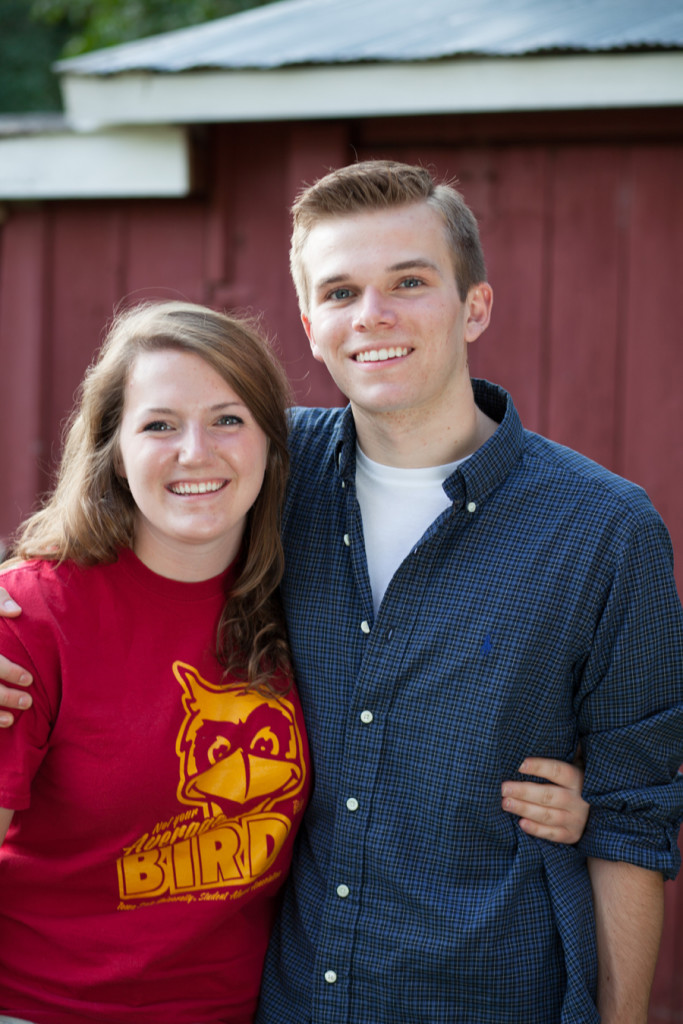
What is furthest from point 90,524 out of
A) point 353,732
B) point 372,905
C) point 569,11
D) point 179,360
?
point 569,11

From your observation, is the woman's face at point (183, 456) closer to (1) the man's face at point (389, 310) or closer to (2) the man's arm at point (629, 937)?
(1) the man's face at point (389, 310)

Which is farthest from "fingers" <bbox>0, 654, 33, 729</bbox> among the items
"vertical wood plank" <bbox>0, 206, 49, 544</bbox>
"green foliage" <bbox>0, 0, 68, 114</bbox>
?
"green foliage" <bbox>0, 0, 68, 114</bbox>

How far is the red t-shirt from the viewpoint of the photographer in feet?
5.95

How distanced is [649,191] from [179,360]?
174 cm

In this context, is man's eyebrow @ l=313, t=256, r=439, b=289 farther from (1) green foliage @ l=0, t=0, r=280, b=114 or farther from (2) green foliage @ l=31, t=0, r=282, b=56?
(1) green foliage @ l=0, t=0, r=280, b=114

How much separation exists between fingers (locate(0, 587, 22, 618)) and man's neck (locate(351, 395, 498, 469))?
2.59ft

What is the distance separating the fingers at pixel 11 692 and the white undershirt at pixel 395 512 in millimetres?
681

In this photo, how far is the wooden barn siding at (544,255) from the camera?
118 inches

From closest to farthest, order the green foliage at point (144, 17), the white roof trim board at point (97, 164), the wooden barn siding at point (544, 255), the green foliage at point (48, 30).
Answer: the wooden barn siding at point (544, 255), the white roof trim board at point (97, 164), the green foliage at point (144, 17), the green foliage at point (48, 30)

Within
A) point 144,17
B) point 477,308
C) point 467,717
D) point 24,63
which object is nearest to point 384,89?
point 477,308

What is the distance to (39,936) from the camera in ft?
6.16

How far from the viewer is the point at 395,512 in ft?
6.87

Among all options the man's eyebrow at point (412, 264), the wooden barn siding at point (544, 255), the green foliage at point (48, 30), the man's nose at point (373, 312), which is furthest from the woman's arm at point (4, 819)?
the green foliage at point (48, 30)

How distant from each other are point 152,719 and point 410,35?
2.15 meters
